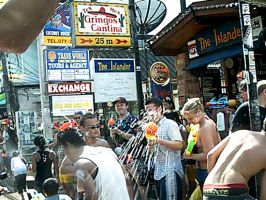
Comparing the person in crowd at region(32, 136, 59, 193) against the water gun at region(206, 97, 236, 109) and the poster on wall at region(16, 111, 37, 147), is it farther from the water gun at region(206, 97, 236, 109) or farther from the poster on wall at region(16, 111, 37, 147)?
the poster on wall at region(16, 111, 37, 147)

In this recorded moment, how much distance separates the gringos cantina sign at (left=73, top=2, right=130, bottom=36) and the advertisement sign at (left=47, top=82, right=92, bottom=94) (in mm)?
1834

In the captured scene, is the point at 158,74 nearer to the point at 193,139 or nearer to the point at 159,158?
the point at 159,158

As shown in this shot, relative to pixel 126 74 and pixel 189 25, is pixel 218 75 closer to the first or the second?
pixel 189 25

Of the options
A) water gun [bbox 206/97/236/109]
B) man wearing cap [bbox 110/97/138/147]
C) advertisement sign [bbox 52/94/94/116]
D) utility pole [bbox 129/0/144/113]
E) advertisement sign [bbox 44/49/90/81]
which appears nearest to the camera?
man wearing cap [bbox 110/97/138/147]

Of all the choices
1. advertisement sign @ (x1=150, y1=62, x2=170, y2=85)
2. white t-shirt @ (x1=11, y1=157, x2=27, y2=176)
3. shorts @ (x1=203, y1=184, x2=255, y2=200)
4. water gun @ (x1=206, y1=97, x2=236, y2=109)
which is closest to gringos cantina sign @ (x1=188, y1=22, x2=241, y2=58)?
water gun @ (x1=206, y1=97, x2=236, y2=109)

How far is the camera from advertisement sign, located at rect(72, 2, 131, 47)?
12352 mm

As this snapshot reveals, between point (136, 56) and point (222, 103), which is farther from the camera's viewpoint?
point (136, 56)

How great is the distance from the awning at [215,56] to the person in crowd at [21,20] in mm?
6884

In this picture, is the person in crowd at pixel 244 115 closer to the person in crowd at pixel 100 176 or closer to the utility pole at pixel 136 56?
the person in crowd at pixel 100 176

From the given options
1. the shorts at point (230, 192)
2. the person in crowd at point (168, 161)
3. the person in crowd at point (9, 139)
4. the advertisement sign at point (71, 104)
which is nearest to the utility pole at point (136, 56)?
the person in crowd at point (168, 161)

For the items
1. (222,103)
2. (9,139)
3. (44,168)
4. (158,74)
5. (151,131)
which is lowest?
(44,168)

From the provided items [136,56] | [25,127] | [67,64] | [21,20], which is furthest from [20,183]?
[21,20]

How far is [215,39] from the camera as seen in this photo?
8672mm

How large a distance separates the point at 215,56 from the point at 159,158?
10.1ft
